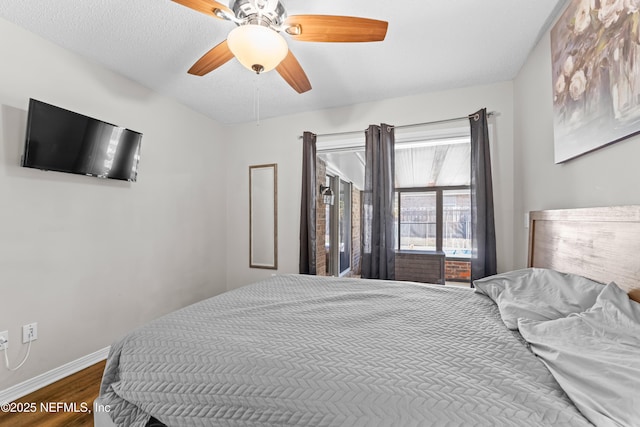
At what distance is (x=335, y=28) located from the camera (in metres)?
1.41

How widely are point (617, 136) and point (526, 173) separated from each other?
1.16 meters

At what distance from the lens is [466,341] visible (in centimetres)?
105

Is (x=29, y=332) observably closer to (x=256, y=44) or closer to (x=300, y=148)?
(x=256, y=44)

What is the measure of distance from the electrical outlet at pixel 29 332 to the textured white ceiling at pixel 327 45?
204 centimetres

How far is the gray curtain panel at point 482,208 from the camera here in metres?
2.49

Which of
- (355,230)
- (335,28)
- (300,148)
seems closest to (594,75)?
(335,28)

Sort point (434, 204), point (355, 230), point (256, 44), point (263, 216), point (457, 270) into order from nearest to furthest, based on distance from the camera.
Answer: point (256, 44) < point (263, 216) < point (457, 270) < point (434, 204) < point (355, 230)

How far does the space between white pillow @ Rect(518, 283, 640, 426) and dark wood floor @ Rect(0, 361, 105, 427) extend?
229 centimetres

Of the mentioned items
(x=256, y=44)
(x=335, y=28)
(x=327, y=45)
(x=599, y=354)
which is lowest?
(x=599, y=354)

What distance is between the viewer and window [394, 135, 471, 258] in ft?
14.6

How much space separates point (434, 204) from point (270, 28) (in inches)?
172

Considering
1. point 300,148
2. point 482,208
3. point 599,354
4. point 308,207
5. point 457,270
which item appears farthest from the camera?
point 457,270

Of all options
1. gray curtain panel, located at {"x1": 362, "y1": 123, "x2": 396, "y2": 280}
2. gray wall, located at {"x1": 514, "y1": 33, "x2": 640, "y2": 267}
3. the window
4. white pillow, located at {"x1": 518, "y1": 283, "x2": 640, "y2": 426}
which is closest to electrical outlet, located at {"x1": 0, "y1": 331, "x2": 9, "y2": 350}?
gray curtain panel, located at {"x1": 362, "y1": 123, "x2": 396, "y2": 280}

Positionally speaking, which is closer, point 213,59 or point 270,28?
point 270,28
